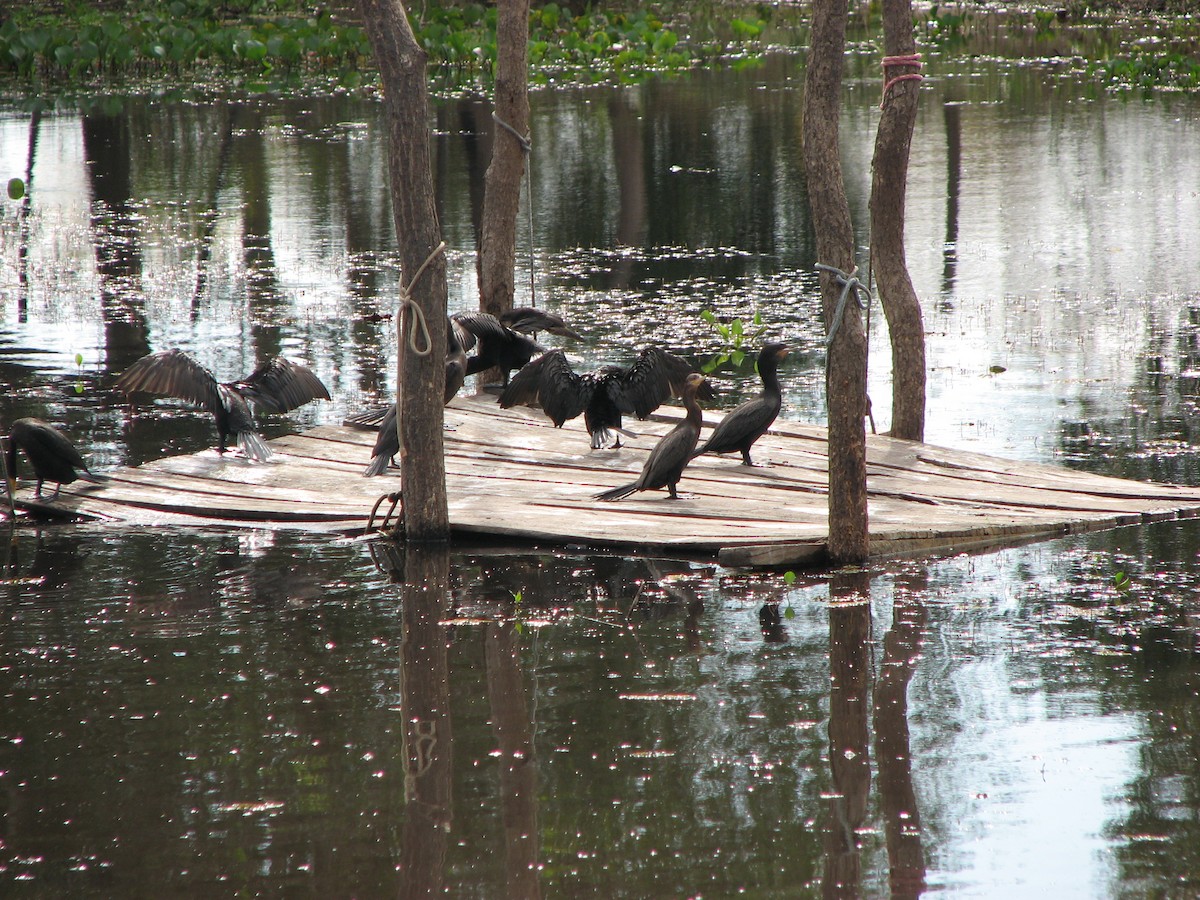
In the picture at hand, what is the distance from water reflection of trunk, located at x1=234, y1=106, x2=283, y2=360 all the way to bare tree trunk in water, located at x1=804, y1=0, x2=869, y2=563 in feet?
17.8

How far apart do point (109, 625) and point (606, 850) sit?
2514mm

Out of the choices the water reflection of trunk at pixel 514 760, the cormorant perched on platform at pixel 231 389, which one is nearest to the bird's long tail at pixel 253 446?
the cormorant perched on platform at pixel 231 389

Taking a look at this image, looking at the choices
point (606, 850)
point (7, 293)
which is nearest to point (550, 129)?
point (7, 293)

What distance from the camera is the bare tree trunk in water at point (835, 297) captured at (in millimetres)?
5574

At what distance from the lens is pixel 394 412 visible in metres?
6.94

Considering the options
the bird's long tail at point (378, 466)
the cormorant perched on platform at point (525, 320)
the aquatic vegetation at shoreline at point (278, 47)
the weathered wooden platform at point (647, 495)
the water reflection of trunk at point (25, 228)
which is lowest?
the weathered wooden platform at point (647, 495)

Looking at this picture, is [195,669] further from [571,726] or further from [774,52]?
[774,52]

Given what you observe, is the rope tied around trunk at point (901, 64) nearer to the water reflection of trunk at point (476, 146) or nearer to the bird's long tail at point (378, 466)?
the bird's long tail at point (378, 466)

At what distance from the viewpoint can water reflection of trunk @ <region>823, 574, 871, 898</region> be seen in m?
3.69

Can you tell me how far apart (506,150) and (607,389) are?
2.14 meters

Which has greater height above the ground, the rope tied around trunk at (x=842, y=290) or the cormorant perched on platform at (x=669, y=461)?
the rope tied around trunk at (x=842, y=290)

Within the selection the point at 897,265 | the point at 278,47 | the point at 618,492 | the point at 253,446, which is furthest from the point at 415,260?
the point at 278,47

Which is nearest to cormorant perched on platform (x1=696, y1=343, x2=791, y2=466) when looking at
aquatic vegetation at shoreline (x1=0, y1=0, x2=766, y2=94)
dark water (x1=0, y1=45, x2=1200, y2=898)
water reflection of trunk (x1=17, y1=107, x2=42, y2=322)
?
dark water (x1=0, y1=45, x2=1200, y2=898)

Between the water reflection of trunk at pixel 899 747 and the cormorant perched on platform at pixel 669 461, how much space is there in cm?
124
